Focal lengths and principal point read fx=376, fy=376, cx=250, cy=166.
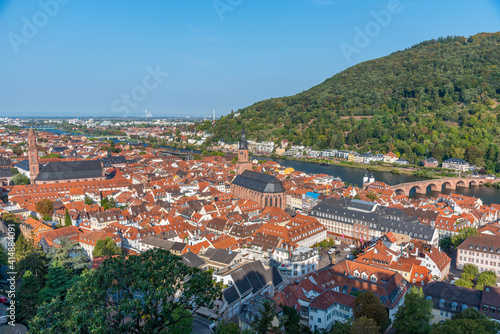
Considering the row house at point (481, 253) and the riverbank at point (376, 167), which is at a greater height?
the row house at point (481, 253)

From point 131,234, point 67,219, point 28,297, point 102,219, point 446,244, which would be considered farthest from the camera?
point 102,219

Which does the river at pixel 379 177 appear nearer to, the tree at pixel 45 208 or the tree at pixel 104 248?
the tree at pixel 45 208

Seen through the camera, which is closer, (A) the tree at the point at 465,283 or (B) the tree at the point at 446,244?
(A) the tree at the point at 465,283

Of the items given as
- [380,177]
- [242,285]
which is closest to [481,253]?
[242,285]

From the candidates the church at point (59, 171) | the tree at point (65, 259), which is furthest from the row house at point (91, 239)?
the church at point (59, 171)

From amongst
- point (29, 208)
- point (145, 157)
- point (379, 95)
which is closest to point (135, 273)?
point (29, 208)

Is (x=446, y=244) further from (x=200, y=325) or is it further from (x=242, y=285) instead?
(x=200, y=325)

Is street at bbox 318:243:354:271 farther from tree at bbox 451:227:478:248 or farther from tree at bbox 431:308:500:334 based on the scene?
tree at bbox 431:308:500:334

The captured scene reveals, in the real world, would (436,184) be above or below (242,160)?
below
